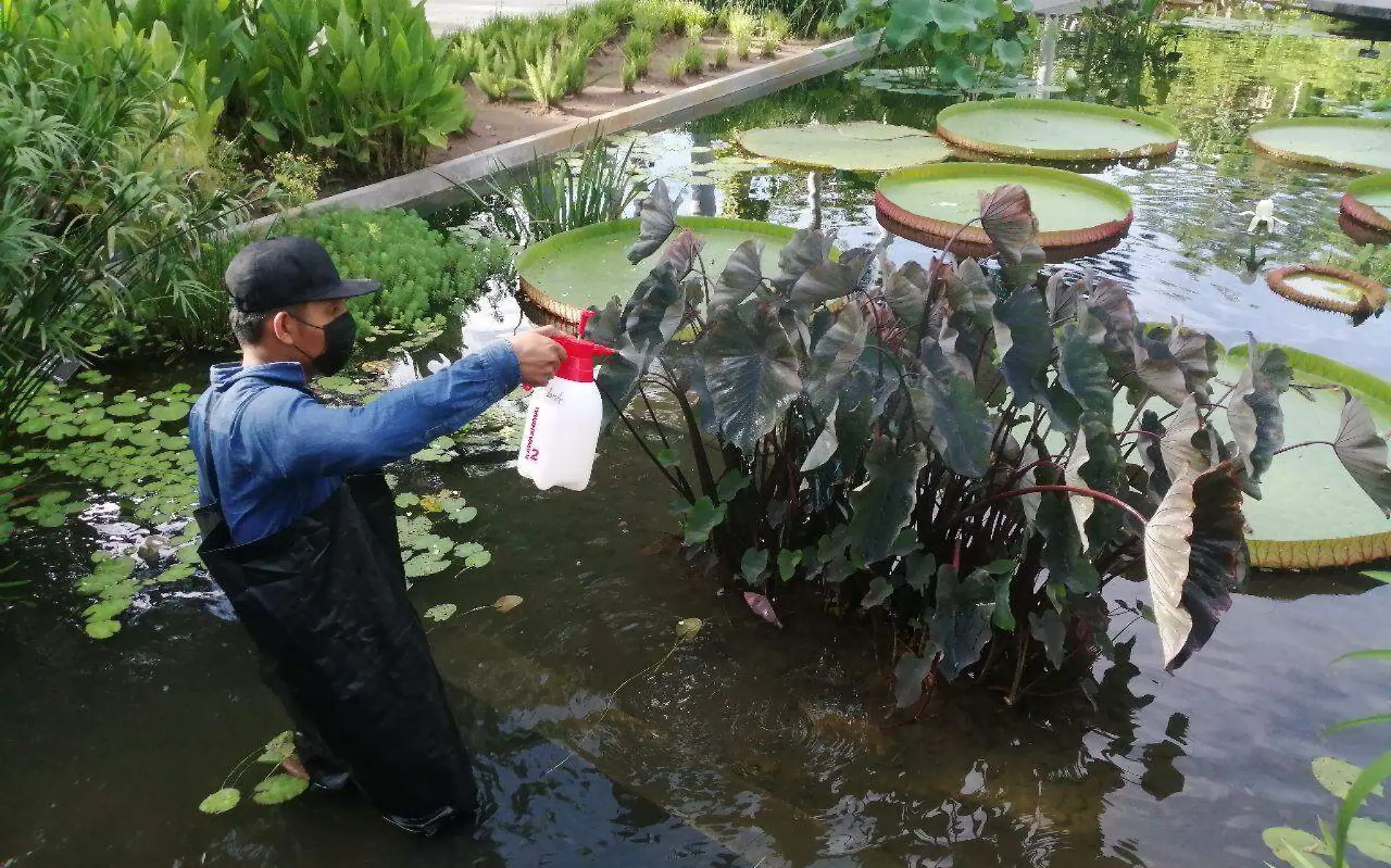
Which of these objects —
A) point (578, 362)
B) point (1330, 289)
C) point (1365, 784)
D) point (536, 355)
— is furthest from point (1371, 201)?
point (1365, 784)

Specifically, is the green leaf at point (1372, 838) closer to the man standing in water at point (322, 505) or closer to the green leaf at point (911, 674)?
the green leaf at point (911, 674)

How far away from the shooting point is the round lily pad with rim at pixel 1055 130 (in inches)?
303

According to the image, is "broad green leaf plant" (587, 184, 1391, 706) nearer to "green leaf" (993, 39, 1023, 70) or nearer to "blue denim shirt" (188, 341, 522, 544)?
"blue denim shirt" (188, 341, 522, 544)

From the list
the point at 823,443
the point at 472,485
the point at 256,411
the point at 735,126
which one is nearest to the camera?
the point at 256,411

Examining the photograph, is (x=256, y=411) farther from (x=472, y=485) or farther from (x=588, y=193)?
(x=588, y=193)

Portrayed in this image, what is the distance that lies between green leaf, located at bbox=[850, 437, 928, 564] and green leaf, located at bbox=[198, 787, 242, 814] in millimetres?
1603

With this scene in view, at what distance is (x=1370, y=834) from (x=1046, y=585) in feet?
2.69

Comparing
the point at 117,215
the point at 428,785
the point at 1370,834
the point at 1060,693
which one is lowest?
the point at 1060,693

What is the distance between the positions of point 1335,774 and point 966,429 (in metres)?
1.44

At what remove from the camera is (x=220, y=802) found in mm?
2477

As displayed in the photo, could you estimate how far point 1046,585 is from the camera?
252cm

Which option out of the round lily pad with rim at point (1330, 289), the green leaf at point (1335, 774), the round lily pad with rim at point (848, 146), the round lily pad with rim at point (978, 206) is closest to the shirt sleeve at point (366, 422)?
the green leaf at point (1335, 774)

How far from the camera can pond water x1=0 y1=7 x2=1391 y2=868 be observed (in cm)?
246

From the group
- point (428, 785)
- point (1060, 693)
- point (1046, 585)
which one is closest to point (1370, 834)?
point (1046, 585)
